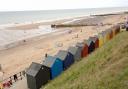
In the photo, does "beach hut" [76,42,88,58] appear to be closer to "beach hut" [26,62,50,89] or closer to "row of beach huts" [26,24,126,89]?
"row of beach huts" [26,24,126,89]

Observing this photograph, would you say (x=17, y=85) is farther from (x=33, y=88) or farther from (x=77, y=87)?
(x=77, y=87)

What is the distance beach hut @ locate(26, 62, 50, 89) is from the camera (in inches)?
595

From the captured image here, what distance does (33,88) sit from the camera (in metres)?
15.7

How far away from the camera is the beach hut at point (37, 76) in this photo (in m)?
15.1

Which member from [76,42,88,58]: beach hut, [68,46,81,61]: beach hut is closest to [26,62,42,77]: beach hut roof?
[68,46,81,61]: beach hut

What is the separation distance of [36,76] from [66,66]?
380 cm

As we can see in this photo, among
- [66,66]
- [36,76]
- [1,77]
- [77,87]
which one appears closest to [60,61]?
[66,66]

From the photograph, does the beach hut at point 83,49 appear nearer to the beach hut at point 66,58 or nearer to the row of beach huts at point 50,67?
the row of beach huts at point 50,67

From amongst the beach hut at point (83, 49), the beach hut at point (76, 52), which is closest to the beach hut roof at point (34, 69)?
the beach hut at point (76, 52)

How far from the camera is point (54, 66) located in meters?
16.4

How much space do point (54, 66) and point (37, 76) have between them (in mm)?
1895

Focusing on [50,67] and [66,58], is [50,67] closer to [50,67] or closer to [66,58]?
[50,67]

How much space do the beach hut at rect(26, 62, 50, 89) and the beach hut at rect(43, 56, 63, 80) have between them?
17.7 inches

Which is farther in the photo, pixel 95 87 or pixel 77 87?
pixel 77 87
